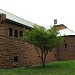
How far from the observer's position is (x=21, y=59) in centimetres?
2803

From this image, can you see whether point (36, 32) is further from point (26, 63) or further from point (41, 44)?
point (26, 63)

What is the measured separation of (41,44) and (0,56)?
516 centimetres

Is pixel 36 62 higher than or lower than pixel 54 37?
lower

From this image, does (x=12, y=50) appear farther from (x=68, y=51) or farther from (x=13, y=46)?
(x=68, y=51)

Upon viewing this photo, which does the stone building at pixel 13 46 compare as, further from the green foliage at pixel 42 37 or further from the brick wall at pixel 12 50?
the green foliage at pixel 42 37

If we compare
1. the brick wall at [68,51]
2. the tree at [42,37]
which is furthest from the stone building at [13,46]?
the brick wall at [68,51]

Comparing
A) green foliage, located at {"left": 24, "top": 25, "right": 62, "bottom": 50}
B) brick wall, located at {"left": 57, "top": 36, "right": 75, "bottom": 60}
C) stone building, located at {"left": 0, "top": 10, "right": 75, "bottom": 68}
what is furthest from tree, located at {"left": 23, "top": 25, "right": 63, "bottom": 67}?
brick wall, located at {"left": 57, "top": 36, "right": 75, "bottom": 60}

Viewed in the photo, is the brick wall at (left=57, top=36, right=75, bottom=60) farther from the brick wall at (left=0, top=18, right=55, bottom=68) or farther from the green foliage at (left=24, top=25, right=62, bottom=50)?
the green foliage at (left=24, top=25, right=62, bottom=50)

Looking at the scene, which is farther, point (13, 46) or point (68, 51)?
point (68, 51)

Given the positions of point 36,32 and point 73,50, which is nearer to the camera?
point 36,32

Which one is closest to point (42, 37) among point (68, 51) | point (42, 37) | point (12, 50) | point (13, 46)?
point (42, 37)

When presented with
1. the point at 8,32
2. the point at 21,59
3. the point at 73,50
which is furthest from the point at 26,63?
the point at 73,50

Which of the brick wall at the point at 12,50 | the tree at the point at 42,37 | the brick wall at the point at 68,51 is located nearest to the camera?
the brick wall at the point at 12,50

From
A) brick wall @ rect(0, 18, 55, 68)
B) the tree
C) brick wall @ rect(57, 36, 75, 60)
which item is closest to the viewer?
brick wall @ rect(0, 18, 55, 68)
